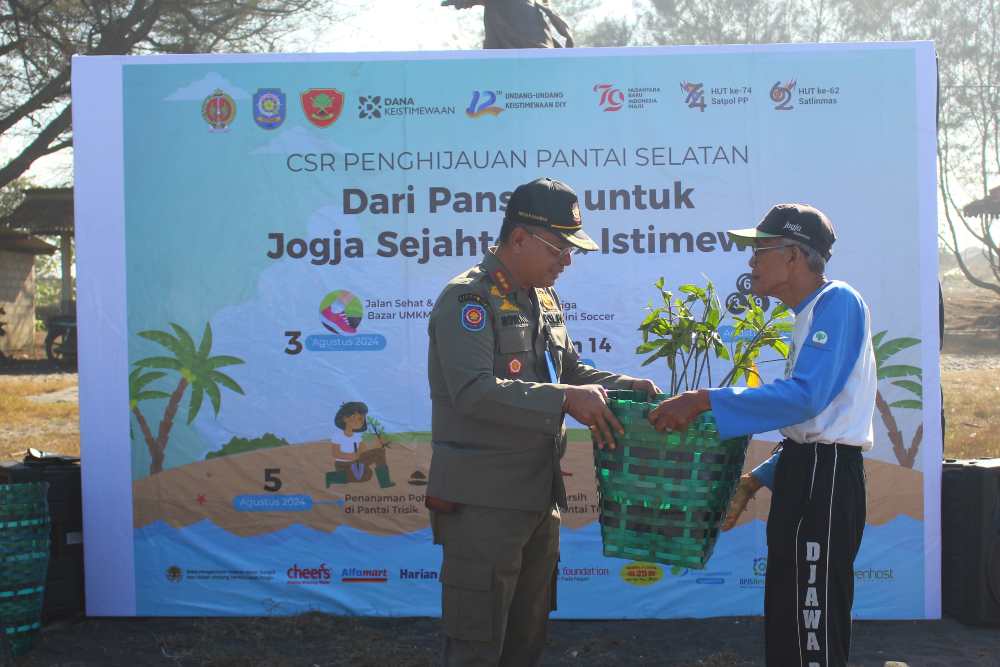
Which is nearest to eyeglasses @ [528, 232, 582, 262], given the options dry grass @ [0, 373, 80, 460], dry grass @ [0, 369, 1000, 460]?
dry grass @ [0, 369, 1000, 460]

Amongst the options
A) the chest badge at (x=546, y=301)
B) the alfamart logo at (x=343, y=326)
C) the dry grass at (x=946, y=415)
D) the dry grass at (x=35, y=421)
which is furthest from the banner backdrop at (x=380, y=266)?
the dry grass at (x=35, y=421)

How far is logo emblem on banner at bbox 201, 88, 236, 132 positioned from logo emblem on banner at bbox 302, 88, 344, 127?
376mm

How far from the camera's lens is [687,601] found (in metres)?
5.05

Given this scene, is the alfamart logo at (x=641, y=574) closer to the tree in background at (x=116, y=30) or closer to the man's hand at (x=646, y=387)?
the man's hand at (x=646, y=387)

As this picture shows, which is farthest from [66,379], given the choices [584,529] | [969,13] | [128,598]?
[969,13]

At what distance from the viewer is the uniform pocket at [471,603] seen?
2.93m

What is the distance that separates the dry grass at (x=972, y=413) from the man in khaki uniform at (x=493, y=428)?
630 cm

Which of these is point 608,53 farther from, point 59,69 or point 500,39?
point 59,69

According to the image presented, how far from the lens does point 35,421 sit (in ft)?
39.4

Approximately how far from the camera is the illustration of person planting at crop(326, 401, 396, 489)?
5055 millimetres

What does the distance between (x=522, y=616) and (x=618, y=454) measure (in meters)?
0.76

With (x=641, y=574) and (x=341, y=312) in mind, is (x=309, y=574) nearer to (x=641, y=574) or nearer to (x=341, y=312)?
(x=341, y=312)

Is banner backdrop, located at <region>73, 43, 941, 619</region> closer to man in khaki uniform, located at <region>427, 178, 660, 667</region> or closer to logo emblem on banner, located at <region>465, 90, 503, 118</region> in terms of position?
logo emblem on banner, located at <region>465, 90, 503, 118</region>

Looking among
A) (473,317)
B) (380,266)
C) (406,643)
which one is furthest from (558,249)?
(406,643)
